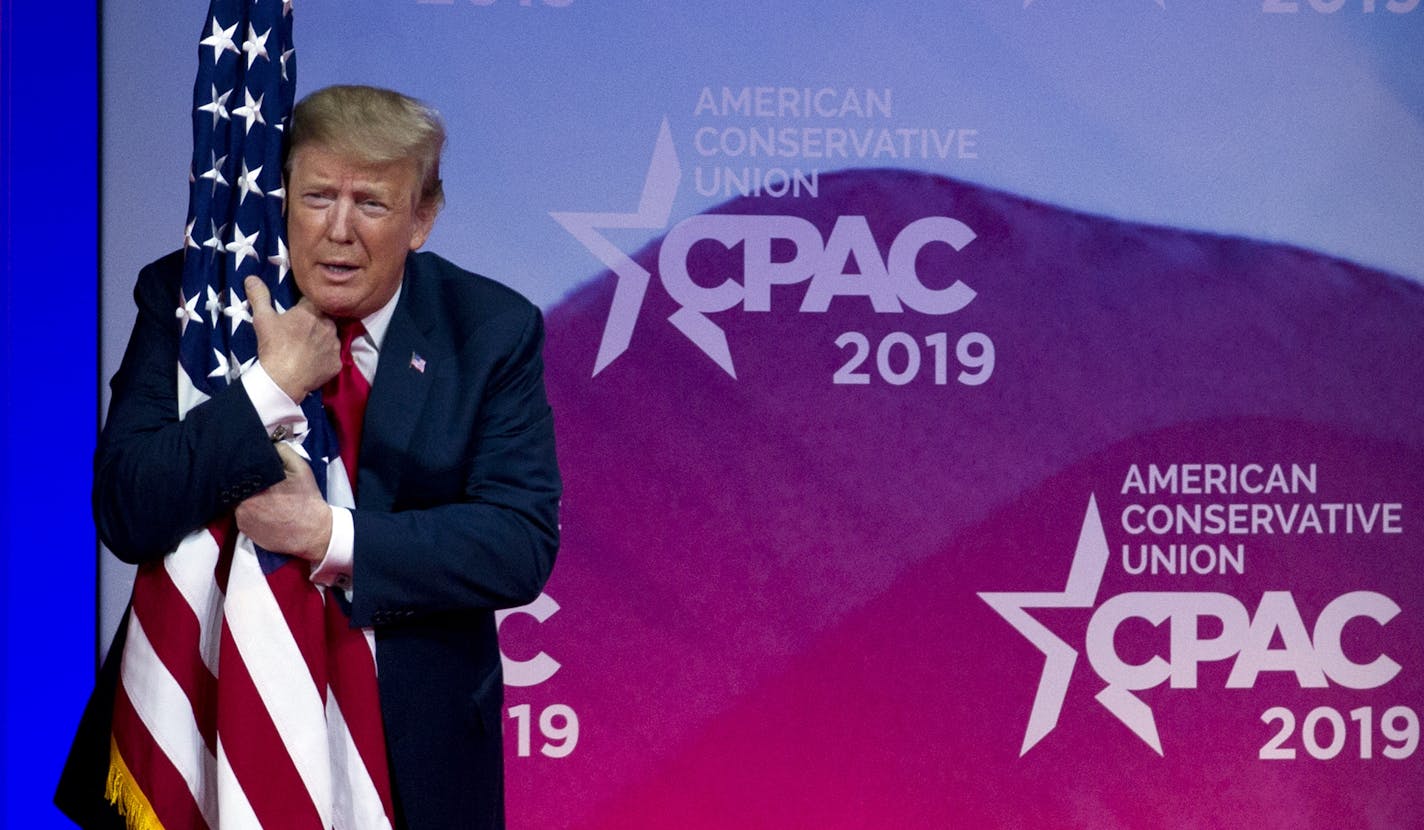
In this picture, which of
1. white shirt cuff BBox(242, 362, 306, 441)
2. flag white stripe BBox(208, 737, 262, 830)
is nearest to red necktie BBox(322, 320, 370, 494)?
white shirt cuff BBox(242, 362, 306, 441)

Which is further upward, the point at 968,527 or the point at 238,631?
the point at 238,631

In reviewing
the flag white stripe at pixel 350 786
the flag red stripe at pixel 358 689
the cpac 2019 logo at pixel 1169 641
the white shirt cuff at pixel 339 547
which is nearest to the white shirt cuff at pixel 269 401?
the white shirt cuff at pixel 339 547

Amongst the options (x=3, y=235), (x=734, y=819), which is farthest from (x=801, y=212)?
(x=3, y=235)

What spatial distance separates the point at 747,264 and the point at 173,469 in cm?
160

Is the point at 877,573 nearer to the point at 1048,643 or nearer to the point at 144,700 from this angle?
the point at 1048,643

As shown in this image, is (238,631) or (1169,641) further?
(1169,641)

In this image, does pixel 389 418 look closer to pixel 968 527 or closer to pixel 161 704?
pixel 161 704

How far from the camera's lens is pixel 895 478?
10.3ft

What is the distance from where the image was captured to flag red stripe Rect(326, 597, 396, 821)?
180 cm

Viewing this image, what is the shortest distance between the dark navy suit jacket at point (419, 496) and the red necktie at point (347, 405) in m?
0.02

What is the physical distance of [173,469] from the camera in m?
1.65

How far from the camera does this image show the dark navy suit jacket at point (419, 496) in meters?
1.67

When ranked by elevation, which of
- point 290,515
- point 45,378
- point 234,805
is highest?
point 290,515

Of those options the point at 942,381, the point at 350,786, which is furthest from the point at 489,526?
the point at 942,381
